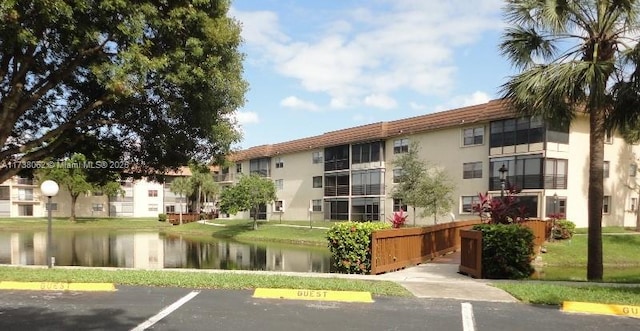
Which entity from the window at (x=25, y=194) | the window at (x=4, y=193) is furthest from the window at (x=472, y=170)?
the window at (x=4, y=193)

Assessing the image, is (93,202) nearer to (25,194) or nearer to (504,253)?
(25,194)

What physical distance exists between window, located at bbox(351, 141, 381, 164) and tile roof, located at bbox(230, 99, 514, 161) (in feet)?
2.30

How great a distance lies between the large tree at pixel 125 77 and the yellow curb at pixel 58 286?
13.4ft

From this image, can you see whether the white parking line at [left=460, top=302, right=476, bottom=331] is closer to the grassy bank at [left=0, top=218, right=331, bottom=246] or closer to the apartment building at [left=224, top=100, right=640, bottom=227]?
the apartment building at [left=224, top=100, right=640, bottom=227]

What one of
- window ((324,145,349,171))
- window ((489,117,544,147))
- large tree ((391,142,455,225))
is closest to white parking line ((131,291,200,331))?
large tree ((391,142,455,225))

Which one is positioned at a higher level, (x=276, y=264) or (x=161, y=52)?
(x=161, y=52)

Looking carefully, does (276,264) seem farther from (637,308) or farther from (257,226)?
(257,226)

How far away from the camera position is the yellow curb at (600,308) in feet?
27.4

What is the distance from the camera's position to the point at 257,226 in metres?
50.8

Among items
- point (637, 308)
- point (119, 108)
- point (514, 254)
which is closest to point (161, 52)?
point (119, 108)

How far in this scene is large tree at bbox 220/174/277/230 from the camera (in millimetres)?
49781

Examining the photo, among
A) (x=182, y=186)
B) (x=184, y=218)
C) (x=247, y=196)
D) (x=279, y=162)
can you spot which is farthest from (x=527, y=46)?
(x=182, y=186)

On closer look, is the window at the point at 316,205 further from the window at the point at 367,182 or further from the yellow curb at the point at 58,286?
the yellow curb at the point at 58,286

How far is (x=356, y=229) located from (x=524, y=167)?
25146 mm
